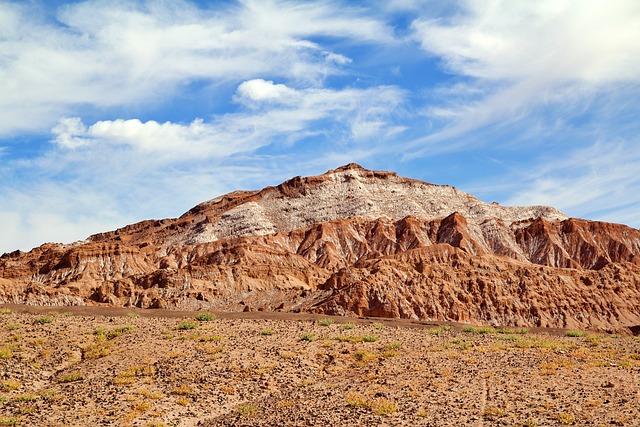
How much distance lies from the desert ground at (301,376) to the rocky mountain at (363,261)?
52.1m

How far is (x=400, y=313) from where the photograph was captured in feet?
257

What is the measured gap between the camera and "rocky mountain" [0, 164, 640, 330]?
270 feet

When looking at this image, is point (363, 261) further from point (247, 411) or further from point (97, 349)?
point (247, 411)

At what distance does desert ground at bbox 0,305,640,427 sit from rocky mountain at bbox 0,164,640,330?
171ft

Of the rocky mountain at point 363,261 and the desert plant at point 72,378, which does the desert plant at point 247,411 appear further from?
the rocky mountain at point 363,261

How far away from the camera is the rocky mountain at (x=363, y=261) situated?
82375 mm

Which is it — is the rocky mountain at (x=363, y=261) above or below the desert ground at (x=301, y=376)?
above

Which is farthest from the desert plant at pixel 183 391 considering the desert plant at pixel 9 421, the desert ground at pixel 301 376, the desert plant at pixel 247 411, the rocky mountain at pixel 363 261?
the rocky mountain at pixel 363 261

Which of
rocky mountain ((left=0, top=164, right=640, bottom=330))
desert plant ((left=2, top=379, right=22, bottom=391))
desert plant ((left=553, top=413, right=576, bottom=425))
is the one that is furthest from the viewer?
rocky mountain ((left=0, top=164, right=640, bottom=330))

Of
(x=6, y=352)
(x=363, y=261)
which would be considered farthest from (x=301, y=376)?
(x=363, y=261)

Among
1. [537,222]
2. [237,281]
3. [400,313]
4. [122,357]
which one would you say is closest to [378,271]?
[400,313]

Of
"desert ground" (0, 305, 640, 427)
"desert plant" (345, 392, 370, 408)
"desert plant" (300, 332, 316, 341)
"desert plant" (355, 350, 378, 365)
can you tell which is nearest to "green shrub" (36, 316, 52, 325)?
"desert ground" (0, 305, 640, 427)

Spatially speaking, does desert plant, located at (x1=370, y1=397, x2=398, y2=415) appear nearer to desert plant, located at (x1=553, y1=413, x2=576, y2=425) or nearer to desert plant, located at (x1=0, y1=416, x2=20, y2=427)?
desert plant, located at (x1=553, y1=413, x2=576, y2=425)

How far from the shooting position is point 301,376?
20312mm
